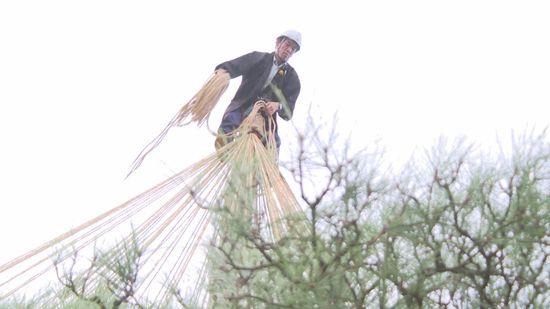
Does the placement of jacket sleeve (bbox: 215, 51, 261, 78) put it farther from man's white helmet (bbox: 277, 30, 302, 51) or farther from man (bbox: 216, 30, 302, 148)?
man's white helmet (bbox: 277, 30, 302, 51)

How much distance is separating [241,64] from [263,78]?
→ 0.11 metres

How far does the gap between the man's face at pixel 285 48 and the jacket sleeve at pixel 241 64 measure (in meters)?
0.08

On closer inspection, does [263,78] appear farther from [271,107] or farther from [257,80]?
[271,107]

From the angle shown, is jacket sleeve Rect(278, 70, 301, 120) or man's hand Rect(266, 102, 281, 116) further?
jacket sleeve Rect(278, 70, 301, 120)

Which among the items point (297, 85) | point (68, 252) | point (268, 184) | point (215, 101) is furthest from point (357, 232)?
point (297, 85)

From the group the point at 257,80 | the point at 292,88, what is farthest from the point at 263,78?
the point at 292,88

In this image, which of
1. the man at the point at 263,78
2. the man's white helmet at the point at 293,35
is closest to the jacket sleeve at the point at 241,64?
the man at the point at 263,78

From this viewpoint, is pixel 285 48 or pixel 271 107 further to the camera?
pixel 285 48

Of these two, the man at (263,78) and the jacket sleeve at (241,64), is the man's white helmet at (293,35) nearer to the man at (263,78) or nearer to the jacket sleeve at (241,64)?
the man at (263,78)

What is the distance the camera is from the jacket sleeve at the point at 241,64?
10.6 ft

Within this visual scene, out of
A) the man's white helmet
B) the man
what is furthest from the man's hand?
the man's white helmet

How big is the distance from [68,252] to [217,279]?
0.40 m

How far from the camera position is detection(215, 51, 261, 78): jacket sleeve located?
10.6ft

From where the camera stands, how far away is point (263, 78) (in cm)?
333
